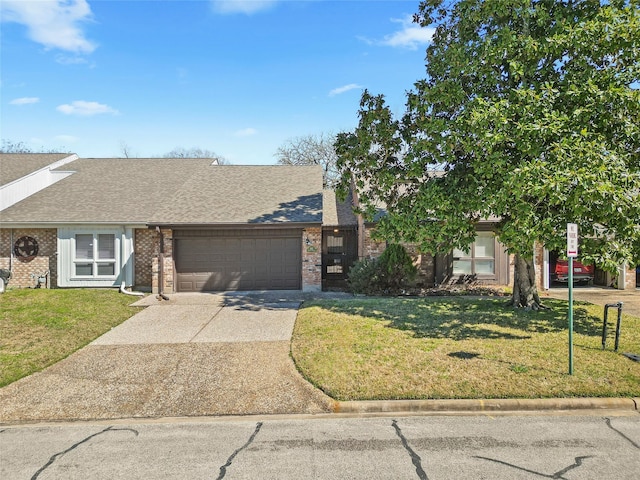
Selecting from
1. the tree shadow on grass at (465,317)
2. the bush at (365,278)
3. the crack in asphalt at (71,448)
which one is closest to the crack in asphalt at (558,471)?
the tree shadow on grass at (465,317)

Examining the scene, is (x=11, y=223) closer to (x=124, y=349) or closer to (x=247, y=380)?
(x=124, y=349)

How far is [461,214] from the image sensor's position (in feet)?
35.0

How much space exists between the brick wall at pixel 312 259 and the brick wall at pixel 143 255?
6109 millimetres

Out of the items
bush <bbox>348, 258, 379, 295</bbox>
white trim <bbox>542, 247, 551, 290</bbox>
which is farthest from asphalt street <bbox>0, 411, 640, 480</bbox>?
white trim <bbox>542, 247, 551, 290</bbox>

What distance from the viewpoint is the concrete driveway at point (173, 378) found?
588 cm

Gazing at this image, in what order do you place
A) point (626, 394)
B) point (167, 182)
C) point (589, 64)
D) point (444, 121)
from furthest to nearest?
point (167, 182) → point (444, 121) → point (589, 64) → point (626, 394)

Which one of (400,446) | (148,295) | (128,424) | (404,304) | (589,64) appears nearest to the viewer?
(400,446)

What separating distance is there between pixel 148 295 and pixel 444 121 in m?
11.6

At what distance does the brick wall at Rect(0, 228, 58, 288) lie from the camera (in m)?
15.6

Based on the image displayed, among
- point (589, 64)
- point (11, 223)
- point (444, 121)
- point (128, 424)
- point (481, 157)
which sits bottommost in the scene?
point (128, 424)

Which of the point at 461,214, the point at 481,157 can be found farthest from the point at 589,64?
the point at 461,214

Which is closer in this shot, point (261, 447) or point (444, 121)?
point (261, 447)

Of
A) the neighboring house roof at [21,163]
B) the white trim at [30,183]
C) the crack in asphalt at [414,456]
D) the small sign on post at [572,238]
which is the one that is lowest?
the crack in asphalt at [414,456]

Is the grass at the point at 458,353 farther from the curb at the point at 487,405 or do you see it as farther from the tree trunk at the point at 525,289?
the tree trunk at the point at 525,289
